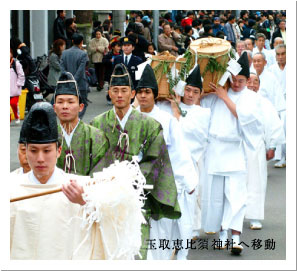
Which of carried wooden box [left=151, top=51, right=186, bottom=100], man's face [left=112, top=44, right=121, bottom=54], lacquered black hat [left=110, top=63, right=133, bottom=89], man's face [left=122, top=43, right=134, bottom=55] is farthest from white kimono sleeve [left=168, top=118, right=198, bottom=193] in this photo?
man's face [left=112, top=44, right=121, bottom=54]

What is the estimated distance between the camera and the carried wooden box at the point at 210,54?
340 inches

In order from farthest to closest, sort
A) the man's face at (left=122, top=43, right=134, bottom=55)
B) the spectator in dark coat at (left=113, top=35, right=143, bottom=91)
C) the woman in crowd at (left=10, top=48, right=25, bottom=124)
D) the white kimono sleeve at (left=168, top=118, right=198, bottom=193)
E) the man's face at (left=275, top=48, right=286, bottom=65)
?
1. the man's face at (left=122, top=43, right=134, bottom=55)
2. the spectator in dark coat at (left=113, top=35, right=143, bottom=91)
3. the woman in crowd at (left=10, top=48, right=25, bottom=124)
4. the man's face at (left=275, top=48, right=286, bottom=65)
5. the white kimono sleeve at (left=168, top=118, right=198, bottom=193)

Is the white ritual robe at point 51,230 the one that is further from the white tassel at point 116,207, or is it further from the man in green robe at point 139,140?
the man in green robe at point 139,140

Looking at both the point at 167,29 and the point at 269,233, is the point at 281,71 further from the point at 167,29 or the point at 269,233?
the point at 167,29

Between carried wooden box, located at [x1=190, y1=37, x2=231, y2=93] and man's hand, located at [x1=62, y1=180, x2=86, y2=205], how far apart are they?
424 centimetres

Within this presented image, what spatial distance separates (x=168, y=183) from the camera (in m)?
7.18

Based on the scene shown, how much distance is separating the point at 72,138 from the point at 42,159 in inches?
64.1

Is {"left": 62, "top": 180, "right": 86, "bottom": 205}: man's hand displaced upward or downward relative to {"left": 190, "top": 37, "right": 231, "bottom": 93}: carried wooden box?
downward

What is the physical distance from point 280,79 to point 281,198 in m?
3.26

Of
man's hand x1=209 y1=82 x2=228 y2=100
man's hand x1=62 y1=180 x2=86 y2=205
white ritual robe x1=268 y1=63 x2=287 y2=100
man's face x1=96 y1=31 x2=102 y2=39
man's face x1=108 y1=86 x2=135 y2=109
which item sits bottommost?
man's hand x1=62 y1=180 x2=86 y2=205

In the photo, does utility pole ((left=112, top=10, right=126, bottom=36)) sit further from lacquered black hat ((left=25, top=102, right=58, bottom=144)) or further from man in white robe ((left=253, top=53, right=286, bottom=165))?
lacquered black hat ((left=25, top=102, right=58, bottom=144))

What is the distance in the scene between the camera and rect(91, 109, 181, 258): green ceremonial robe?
7000mm

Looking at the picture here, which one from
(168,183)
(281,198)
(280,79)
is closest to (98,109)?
(280,79)

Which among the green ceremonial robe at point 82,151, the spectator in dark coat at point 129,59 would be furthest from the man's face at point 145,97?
the spectator in dark coat at point 129,59
